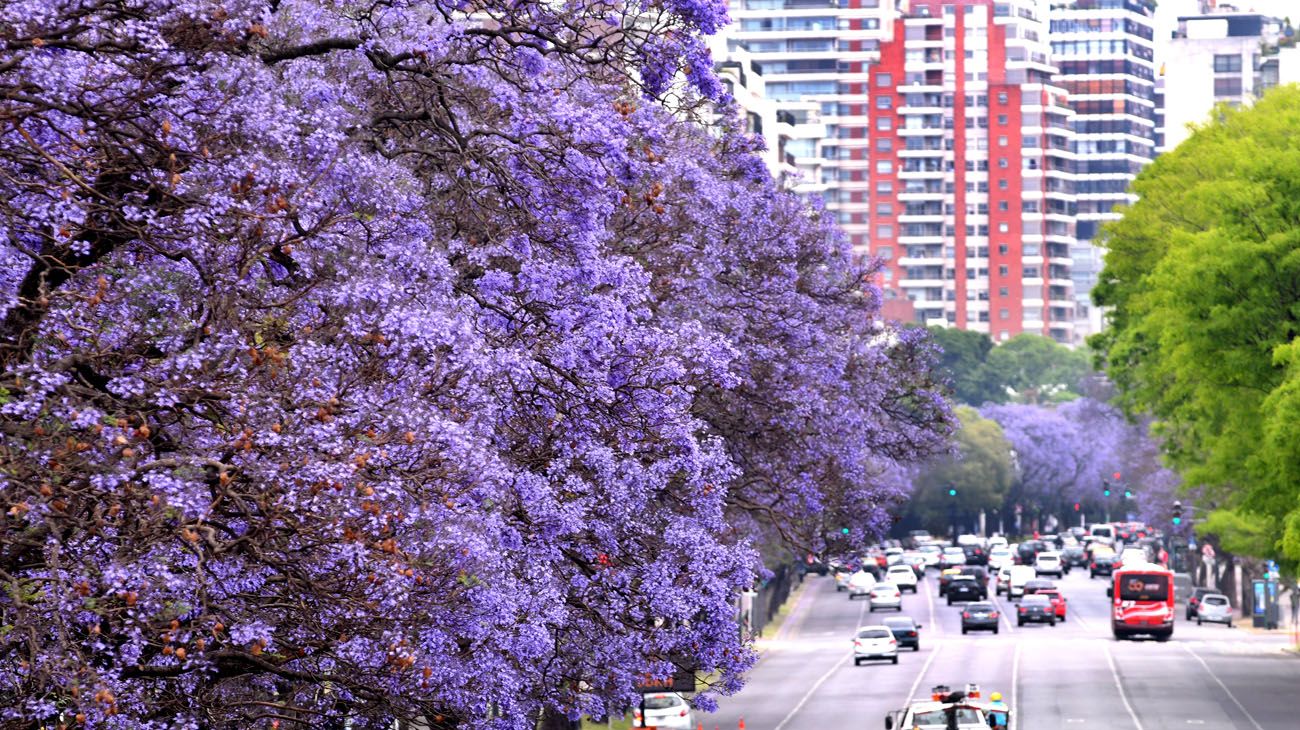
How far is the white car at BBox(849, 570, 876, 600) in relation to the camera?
384ft

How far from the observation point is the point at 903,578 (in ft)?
385

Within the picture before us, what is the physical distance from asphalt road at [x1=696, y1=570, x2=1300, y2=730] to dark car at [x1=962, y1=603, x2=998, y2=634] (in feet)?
1.59

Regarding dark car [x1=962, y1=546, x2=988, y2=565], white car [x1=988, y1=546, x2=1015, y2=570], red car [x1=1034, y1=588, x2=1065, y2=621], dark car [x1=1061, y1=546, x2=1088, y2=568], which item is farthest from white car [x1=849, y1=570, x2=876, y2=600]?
dark car [x1=1061, y1=546, x2=1088, y2=568]

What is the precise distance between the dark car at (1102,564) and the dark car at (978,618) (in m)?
40.7

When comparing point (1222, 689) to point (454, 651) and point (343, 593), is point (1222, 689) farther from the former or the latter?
point (343, 593)

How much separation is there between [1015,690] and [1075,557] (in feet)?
279

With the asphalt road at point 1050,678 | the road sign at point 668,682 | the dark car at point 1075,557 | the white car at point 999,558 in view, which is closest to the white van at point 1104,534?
the dark car at point 1075,557

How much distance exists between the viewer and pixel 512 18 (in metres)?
21.1

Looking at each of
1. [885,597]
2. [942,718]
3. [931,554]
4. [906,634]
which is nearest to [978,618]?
[906,634]

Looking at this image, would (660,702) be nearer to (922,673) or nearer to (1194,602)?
(922,673)

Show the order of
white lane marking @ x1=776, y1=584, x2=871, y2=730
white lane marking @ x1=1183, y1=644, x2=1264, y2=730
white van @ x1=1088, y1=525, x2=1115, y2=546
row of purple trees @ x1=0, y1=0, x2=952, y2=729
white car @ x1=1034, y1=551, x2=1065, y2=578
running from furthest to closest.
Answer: white van @ x1=1088, y1=525, x2=1115, y2=546, white car @ x1=1034, y1=551, x2=1065, y2=578, white lane marking @ x1=776, y1=584, x2=871, y2=730, white lane marking @ x1=1183, y1=644, x2=1264, y2=730, row of purple trees @ x1=0, y1=0, x2=952, y2=729

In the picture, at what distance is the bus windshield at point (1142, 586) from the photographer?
276ft

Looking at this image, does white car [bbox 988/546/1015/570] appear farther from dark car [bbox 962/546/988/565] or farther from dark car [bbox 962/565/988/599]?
dark car [bbox 962/565/988/599]

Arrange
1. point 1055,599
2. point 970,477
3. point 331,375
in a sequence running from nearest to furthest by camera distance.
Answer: point 331,375 → point 1055,599 → point 970,477
